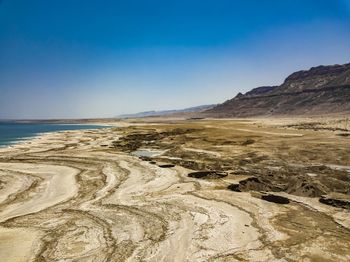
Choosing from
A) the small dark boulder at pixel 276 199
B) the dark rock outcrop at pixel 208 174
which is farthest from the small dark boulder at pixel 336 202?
the dark rock outcrop at pixel 208 174

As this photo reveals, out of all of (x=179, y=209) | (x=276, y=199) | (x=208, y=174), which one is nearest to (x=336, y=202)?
(x=276, y=199)

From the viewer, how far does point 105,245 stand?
1516 centimetres

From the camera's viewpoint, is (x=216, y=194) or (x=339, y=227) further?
(x=216, y=194)

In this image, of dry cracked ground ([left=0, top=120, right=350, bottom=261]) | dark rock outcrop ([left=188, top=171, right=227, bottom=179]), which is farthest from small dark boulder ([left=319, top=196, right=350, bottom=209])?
dark rock outcrop ([left=188, top=171, right=227, bottom=179])

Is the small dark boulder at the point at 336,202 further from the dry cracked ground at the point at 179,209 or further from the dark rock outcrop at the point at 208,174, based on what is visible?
the dark rock outcrop at the point at 208,174

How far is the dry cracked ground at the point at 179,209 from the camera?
1466 centimetres

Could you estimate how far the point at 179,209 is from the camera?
20234mm

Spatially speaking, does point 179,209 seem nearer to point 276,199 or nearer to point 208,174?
point 276,199

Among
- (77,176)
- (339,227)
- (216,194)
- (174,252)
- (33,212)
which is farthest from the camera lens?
(77,176)

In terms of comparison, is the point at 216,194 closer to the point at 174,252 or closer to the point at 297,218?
the point at 297,218

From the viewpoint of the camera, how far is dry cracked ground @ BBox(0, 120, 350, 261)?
14.7 meters

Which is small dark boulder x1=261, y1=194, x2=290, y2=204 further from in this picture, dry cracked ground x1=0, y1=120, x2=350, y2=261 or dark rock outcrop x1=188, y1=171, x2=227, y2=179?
dark rock outcrop x1=188, y1=171, x2=227, y2=179

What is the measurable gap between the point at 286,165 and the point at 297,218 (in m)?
15.7

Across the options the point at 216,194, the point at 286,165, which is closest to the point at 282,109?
the point at 286,165
